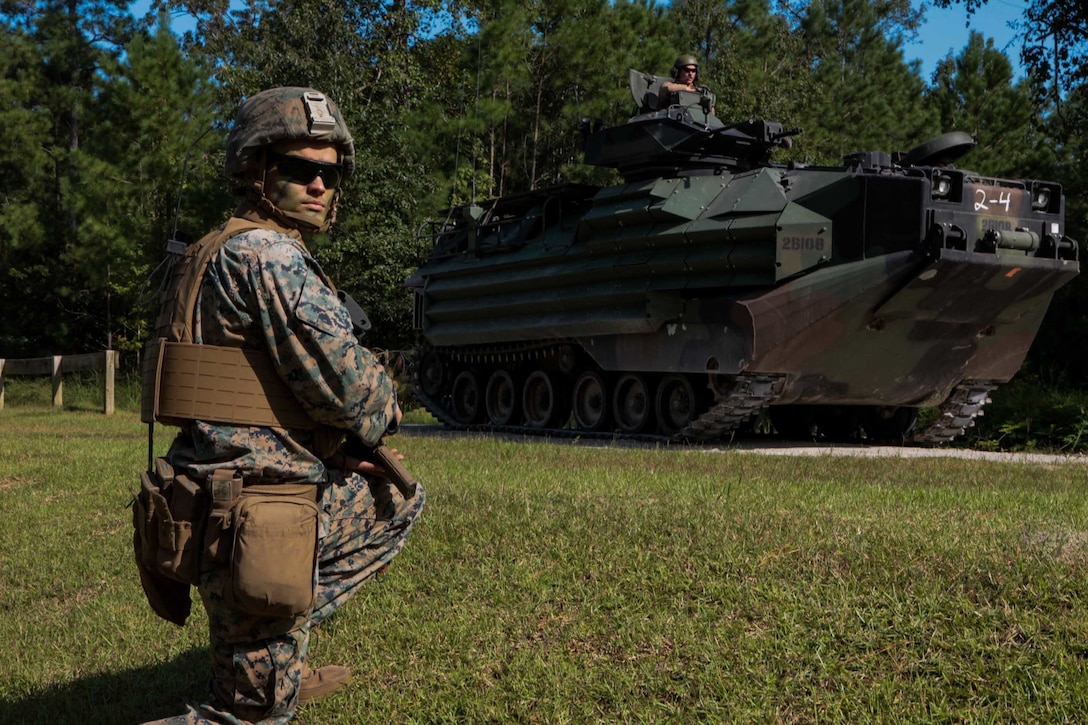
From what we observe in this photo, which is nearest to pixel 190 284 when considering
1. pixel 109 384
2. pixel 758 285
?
pixel 758 285

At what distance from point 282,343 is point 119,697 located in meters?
2.41

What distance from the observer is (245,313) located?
3990mm

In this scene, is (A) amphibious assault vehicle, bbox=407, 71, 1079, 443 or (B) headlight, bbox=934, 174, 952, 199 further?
(A) amphibious assault vehicle, bbox=407, 71, 1079, 443

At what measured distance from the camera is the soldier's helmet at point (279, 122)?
4.13 metres

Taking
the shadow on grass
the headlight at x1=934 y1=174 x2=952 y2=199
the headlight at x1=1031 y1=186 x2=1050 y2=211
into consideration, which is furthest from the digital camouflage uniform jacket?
the headlight at x1=1031 y1=186 x2=1050 y2=211

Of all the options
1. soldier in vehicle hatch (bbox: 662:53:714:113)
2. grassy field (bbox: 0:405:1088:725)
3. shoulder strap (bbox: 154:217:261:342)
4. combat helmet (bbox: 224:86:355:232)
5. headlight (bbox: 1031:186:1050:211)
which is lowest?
grassy field (bbox: 0:405:1088:725)

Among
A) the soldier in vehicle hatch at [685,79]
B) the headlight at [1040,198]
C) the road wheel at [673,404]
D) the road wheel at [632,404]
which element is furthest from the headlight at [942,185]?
the road wheel at [632,404]

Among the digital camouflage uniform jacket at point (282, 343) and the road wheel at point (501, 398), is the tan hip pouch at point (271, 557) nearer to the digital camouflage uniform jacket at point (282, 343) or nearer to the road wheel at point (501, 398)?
the digital camouflage uniform jacket at point (282, 343)

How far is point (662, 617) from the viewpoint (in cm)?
528

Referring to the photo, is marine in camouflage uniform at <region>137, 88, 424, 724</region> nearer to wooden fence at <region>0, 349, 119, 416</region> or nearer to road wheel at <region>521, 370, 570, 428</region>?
road wheel at <region>521, 370, 570, 428</region>

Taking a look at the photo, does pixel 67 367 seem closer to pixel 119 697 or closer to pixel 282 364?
pixel 119 697

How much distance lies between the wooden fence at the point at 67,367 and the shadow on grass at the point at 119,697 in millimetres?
15208

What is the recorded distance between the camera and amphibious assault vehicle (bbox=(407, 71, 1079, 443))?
43.4 feet

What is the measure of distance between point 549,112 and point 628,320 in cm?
2053
